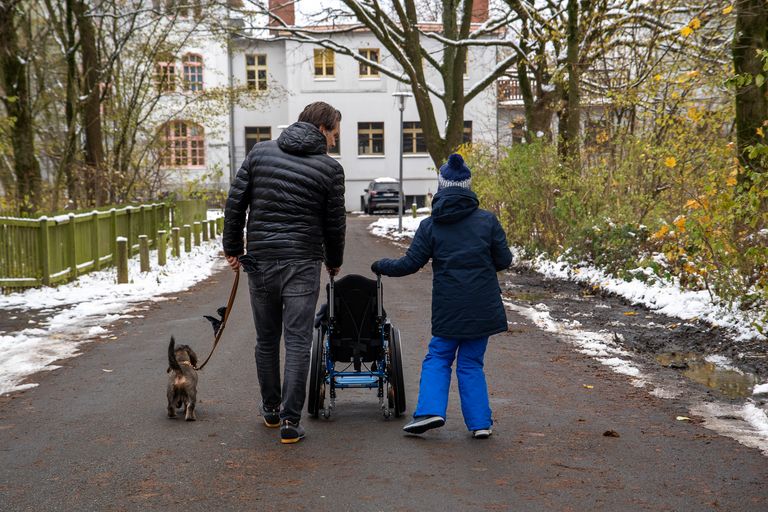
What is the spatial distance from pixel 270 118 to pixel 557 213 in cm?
4258

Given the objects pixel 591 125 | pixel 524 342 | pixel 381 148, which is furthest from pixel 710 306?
pixel 381 148

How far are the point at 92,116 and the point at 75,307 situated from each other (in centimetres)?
1133

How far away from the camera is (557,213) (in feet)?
57.8

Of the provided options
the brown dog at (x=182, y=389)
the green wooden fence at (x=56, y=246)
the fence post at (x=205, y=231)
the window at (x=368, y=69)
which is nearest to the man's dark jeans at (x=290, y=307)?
the brown dog at (x=182, y=389)

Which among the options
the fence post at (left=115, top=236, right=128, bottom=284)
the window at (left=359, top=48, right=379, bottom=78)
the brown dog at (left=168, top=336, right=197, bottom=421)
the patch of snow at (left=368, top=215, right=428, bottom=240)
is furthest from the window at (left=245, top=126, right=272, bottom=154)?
the brown dog at (left=168, top=336, right=197, bottom=421)

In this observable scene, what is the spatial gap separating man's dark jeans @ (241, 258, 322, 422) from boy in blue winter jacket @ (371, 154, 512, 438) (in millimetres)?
549

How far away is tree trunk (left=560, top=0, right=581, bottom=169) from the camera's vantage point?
17936mm

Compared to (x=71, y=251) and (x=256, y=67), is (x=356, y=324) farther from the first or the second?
(x=256, y=67)

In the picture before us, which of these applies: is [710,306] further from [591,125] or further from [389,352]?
[591,125]

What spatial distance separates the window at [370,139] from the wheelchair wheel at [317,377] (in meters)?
51.7

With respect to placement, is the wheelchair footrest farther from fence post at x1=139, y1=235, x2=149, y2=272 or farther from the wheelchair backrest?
fence post at x1=139, y1=235, x2=149, y2=272

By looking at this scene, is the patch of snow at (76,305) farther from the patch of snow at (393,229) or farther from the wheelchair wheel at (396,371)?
the patch of snow at (393,229)

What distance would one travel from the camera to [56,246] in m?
15.9

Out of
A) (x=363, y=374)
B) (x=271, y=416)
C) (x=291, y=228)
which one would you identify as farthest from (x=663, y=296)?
→ (x=291, y=228)
